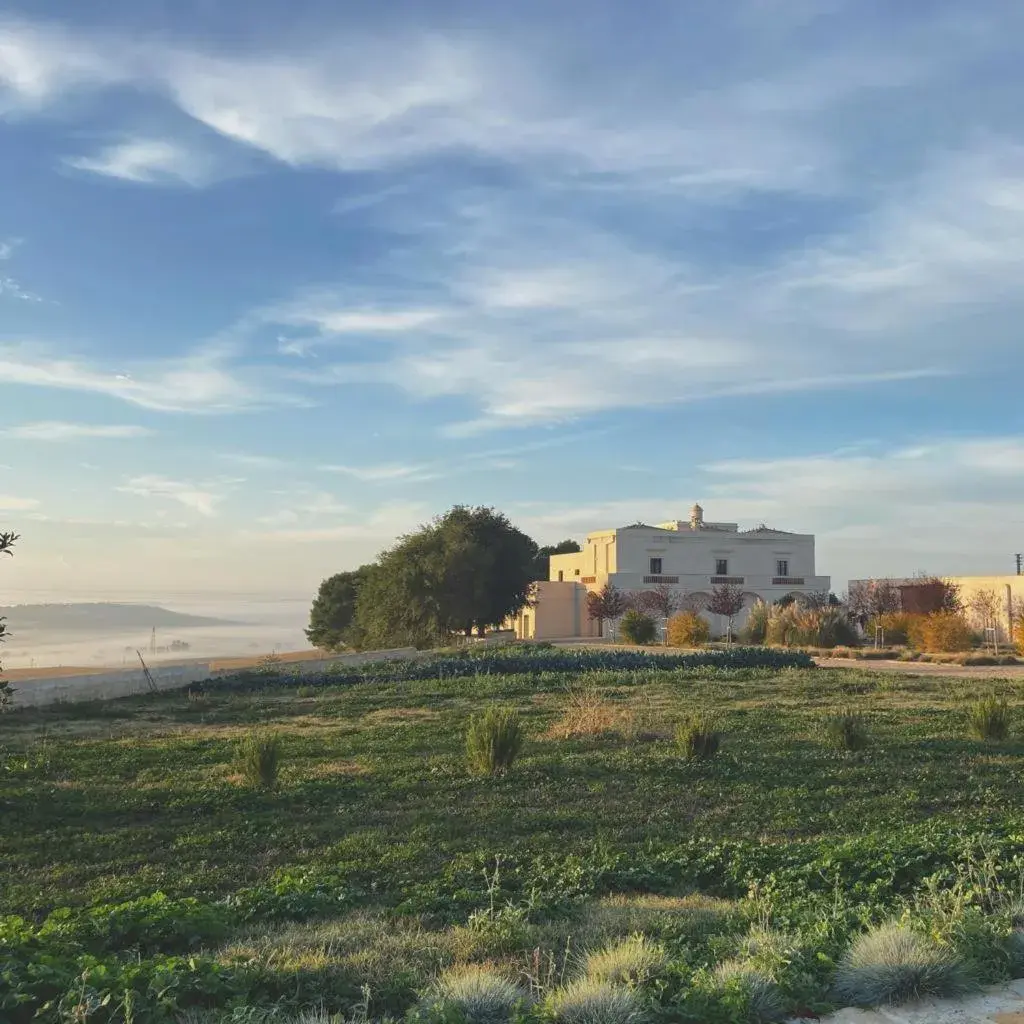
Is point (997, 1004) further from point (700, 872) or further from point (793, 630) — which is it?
point (793, 630)

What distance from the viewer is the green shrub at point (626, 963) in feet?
11.4

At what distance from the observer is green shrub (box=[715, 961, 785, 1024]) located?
10.5 feet

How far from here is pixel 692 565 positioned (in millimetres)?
55750

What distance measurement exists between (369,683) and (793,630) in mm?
17387

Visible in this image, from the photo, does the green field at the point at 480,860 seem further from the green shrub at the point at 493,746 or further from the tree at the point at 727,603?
the tree at the point at 727,603

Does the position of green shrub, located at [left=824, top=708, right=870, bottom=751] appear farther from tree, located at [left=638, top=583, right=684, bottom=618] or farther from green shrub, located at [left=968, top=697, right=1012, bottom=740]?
tree, located at [left=638, top=583, right=684, bottom=618]

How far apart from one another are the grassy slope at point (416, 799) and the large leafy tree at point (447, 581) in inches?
934

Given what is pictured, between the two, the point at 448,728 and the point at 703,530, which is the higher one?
the point at 703,530

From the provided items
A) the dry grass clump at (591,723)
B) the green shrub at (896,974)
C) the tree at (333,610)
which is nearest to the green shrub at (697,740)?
the dry grass clump at (591,723)

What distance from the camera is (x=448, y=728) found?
1247 cm

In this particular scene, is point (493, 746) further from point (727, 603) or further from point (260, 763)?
point (727, 603)

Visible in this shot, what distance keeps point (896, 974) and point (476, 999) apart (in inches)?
57.2

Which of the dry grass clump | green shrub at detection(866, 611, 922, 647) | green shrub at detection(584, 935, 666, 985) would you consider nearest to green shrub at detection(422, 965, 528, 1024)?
green shrub at detection(584, 935, 666, 985)

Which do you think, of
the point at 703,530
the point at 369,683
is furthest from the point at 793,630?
the point at 703,530
